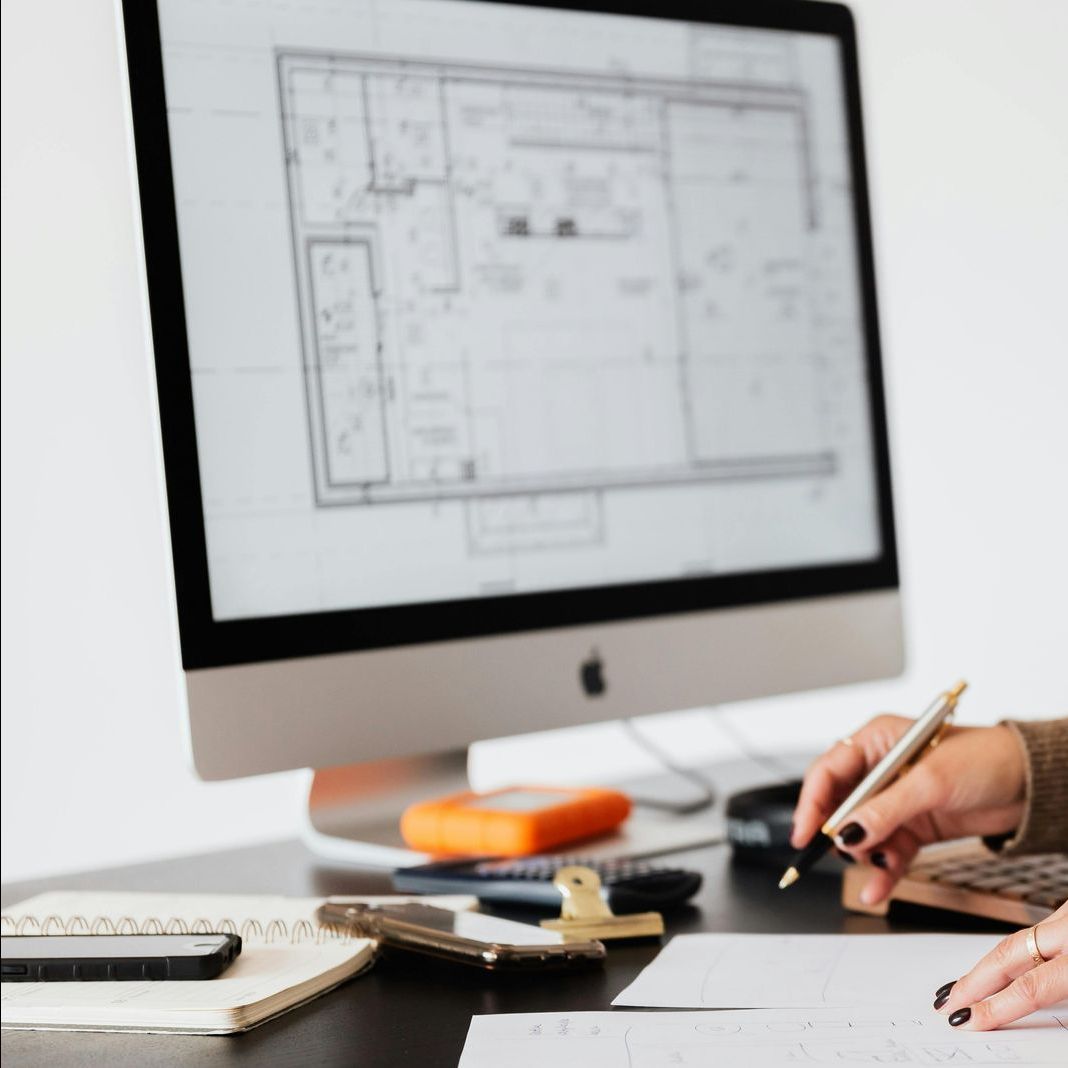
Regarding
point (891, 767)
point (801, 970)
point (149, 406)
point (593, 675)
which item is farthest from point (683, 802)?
point (149, 406)

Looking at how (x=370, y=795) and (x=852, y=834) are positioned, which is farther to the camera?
(x=370, y=795)

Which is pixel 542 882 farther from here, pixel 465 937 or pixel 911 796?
pixel 911 796

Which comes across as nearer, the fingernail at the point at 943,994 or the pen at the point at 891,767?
the fingernail at the point at 943,994

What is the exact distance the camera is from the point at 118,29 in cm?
78

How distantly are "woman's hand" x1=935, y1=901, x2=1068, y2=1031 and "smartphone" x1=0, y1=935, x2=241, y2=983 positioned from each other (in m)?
0.29

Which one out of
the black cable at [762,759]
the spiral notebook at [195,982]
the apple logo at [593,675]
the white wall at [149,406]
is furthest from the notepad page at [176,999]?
the white wall at [149,406]

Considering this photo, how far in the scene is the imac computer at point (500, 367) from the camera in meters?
0.80

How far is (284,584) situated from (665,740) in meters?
1.66

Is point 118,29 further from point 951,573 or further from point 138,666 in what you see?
point 951,573

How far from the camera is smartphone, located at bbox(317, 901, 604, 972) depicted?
593 mm

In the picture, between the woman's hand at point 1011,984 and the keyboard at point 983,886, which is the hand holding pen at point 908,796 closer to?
the keyboard at point 983,886

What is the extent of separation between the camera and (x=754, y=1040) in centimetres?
49

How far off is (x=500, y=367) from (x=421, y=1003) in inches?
18.0

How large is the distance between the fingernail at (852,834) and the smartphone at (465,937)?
0.50 feet
